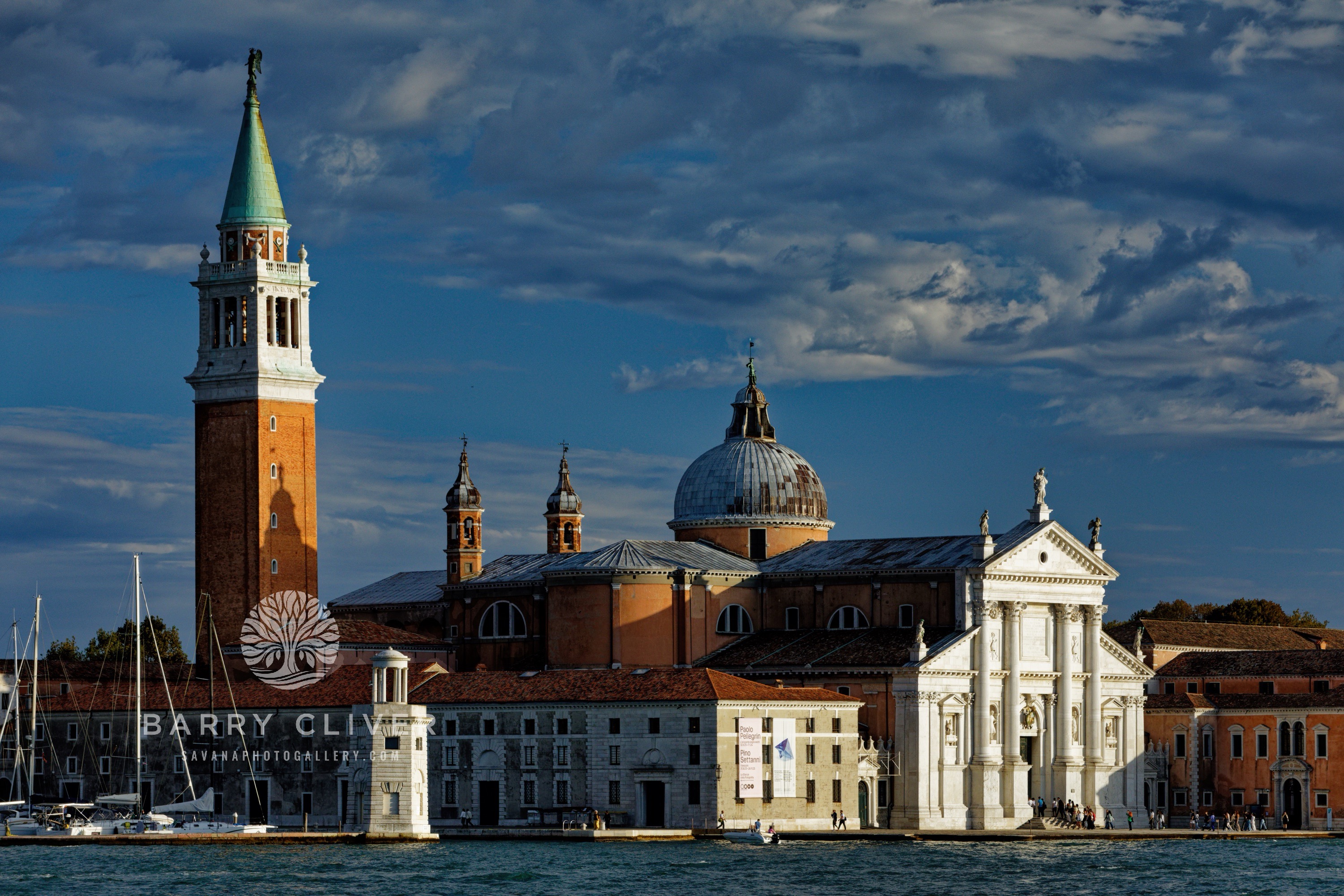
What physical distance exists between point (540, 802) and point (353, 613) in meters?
18.9

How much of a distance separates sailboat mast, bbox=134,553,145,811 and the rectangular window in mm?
20308

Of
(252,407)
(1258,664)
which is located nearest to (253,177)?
(252,407)

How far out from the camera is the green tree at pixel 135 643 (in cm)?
9012

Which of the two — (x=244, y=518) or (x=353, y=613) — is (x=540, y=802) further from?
(x=353, y=613)

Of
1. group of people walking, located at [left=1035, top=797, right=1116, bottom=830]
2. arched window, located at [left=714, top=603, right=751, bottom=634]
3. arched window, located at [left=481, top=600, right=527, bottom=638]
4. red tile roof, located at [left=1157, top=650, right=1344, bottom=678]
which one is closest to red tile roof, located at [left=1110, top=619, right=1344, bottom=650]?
red tile roof, located at [left=1157, top=650, right=1344, bottom=678]

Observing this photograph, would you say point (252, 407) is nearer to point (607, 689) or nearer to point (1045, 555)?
point (607, 689)

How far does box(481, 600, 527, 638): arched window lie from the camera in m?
80.5

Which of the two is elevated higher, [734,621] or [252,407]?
[252,407]

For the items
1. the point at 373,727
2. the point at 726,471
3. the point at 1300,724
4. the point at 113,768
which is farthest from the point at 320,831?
the point at 1300,724

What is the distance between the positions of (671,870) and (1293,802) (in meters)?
29.0

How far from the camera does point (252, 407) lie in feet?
251

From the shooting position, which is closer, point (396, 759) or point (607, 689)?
point (396, 759)

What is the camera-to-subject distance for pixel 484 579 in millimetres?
82125

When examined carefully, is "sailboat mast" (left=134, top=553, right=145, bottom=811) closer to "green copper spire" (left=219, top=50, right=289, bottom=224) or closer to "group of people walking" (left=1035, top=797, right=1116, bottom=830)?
"green copper spire" (left=219, top=50, right=289, bottom=224)
